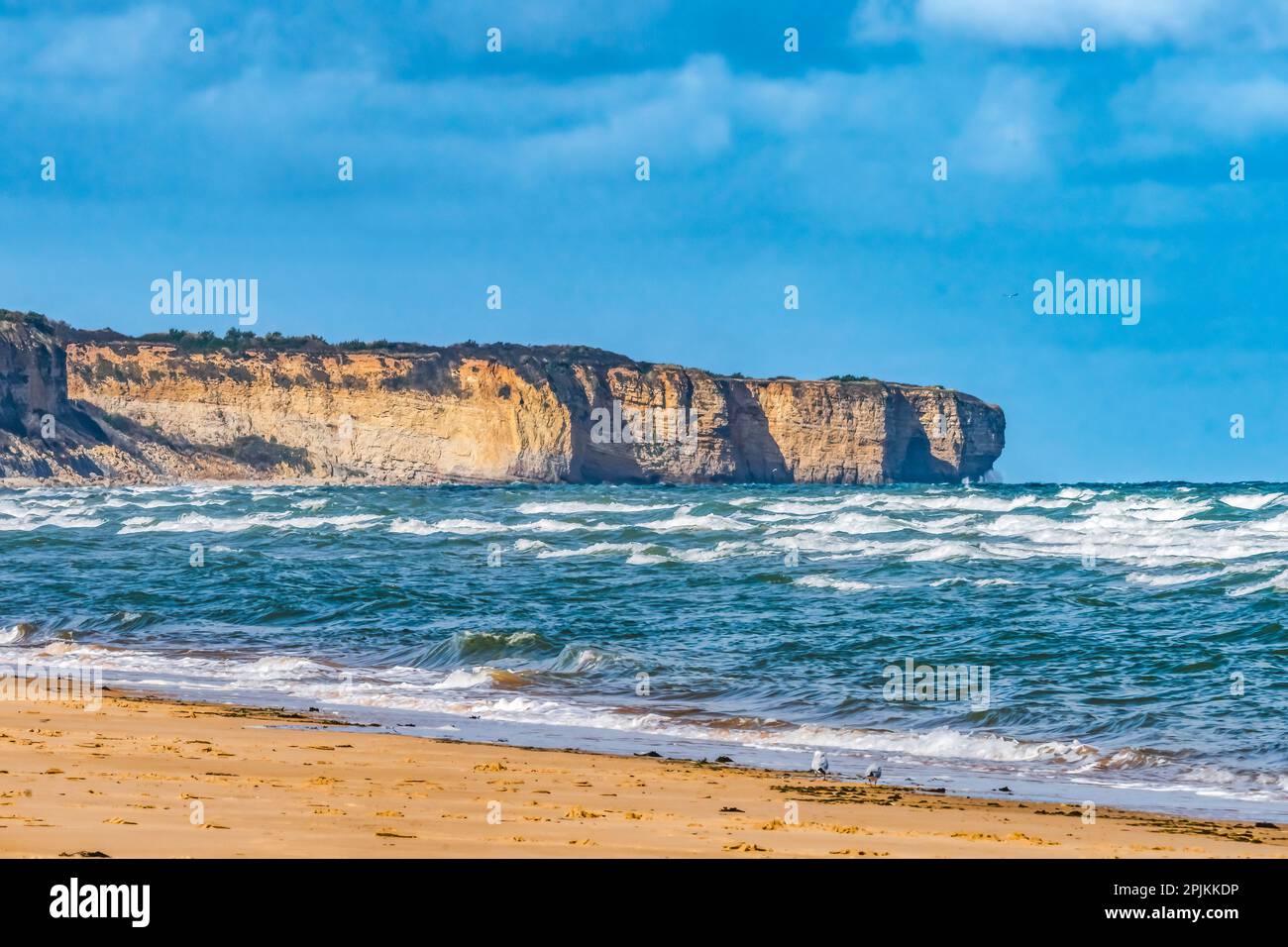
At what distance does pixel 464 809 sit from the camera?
7988 mm

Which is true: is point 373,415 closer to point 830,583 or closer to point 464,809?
point 830,583

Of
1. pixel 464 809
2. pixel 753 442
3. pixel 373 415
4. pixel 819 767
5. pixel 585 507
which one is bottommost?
pixel 819 767

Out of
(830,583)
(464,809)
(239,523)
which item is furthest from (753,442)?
(464,809)

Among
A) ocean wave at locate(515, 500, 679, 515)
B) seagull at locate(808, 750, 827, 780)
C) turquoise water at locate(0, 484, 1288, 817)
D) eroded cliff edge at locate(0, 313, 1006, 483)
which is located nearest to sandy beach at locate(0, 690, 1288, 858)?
seagull at locate(808, 750, 827, 780)

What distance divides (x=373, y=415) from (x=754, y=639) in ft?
297

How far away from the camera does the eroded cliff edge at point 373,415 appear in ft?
311

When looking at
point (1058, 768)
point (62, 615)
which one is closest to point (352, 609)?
point (62, 615)

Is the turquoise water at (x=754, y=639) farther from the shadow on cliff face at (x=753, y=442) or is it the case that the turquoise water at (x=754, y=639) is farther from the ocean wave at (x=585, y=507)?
the shadow on cliff face at (x=753, y=442)

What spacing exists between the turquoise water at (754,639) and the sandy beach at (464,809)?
1.44 metres

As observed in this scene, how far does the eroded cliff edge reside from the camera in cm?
9481

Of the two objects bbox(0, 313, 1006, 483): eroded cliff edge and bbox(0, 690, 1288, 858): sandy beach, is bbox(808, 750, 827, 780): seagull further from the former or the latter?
bbox(0, 313, 1006, 483): eroded cliff edge

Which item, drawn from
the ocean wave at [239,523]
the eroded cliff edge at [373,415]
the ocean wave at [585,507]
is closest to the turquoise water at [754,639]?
the ocean wave at [239,523]

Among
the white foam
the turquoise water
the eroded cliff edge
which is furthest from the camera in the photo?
the eroded cliff edge

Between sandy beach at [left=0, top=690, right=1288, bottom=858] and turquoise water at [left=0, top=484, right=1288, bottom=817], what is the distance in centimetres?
144
